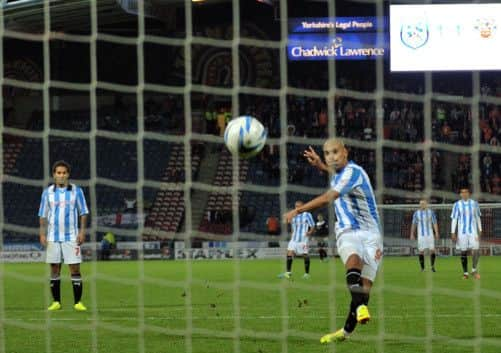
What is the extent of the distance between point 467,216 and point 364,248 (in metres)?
9.71

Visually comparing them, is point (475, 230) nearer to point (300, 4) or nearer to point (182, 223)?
point (182, 223)

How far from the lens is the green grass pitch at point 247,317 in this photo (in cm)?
750

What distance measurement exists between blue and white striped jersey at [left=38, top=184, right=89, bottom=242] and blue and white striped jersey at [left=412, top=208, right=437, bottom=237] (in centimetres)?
963

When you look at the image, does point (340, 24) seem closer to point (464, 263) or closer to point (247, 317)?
point (464, 263)

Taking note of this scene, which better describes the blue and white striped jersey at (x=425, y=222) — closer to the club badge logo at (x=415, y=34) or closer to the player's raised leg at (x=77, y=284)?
the club badge logo at (x=415, y=34)

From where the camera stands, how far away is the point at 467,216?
17234 millimetres

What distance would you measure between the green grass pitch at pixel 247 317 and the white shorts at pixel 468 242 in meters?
0.54

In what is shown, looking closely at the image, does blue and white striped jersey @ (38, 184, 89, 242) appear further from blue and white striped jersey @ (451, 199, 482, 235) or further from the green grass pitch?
blue and white striped jersey @ (451, 199, 482, 235)

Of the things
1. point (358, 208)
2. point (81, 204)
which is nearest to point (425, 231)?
point (81, 204)

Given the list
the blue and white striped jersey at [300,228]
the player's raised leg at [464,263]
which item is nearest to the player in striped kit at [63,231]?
the player's raised leg at [464,263]

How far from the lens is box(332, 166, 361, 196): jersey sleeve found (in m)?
7.62

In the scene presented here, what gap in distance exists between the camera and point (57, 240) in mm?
10695

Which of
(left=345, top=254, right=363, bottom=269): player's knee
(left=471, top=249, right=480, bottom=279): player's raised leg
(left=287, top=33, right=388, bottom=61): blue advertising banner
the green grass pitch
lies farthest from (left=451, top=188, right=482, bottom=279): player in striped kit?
(left=287, top=33, right=388, bottom=61): blue advertising banner

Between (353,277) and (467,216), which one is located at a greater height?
(467,216)
